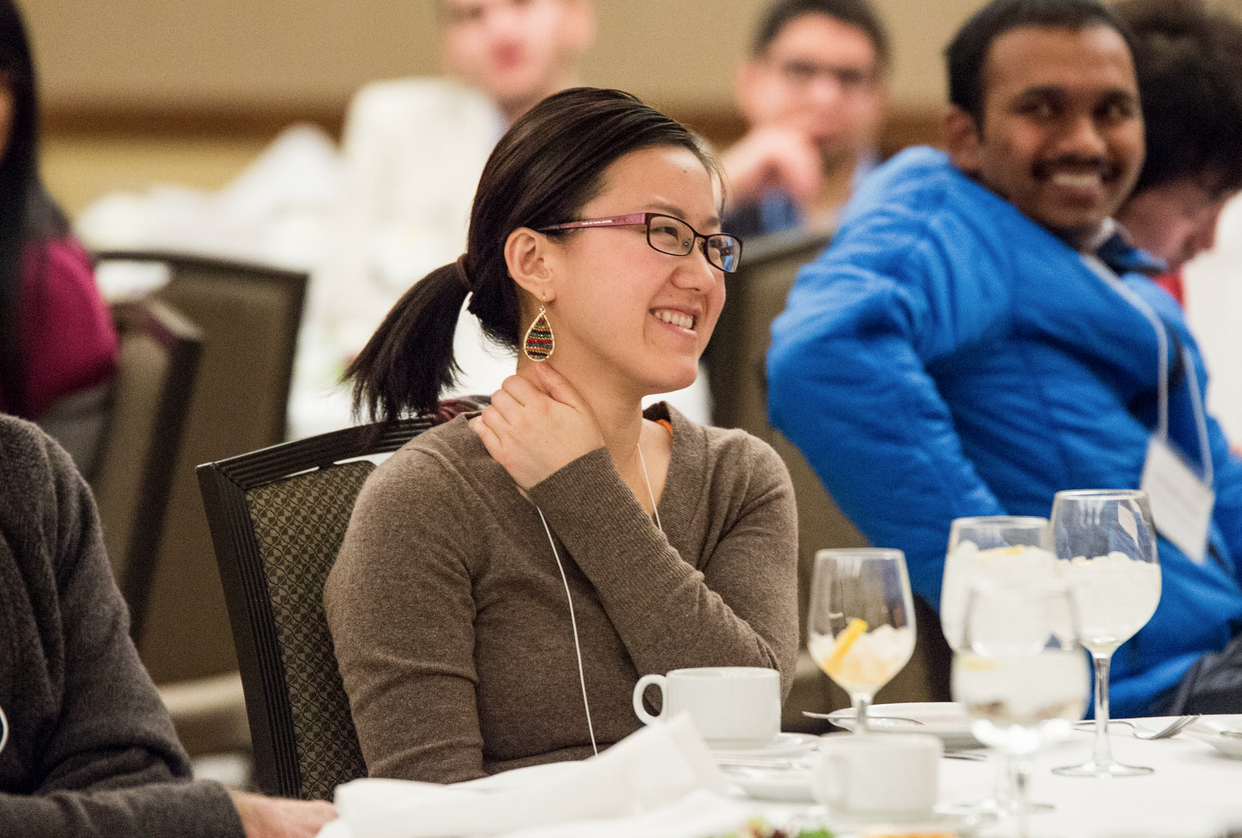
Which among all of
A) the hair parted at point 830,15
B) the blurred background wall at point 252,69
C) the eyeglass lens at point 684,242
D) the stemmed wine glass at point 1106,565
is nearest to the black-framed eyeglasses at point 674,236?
the eyeglass lens at point 684,242

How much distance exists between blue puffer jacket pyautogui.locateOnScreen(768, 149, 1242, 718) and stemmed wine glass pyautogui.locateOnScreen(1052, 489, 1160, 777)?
0.78 meters

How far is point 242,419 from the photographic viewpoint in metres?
2.49

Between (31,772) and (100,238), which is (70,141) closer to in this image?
(100,238)

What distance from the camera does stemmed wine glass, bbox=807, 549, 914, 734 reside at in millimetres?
986

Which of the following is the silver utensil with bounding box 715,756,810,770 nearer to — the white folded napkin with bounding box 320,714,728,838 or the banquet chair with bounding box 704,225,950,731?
the white folded napkin with bounding box 320,714,728,838

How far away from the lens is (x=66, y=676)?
3.79 ft

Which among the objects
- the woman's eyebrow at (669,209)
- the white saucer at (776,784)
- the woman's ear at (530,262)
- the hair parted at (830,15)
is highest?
the hair parted at (830,15)

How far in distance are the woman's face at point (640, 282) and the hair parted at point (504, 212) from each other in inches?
0.9

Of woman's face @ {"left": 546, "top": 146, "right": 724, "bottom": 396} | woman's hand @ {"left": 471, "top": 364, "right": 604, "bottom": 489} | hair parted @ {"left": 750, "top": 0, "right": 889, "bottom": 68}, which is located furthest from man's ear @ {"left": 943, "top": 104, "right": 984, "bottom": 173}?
hair parted @ {"left": 750, "top": 0, "right": 889, "bottom": 68}

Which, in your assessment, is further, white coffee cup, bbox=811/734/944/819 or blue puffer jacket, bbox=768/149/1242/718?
blue puffer jacket, bbox=768/149/1242/718

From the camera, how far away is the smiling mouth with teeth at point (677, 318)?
56.4 inches

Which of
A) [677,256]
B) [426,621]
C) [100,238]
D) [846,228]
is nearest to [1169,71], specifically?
[846,228]

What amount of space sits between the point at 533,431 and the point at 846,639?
0.45 meters

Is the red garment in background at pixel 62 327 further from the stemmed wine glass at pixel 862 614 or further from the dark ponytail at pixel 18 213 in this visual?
the stemmed wine glass at pixel 862 614
